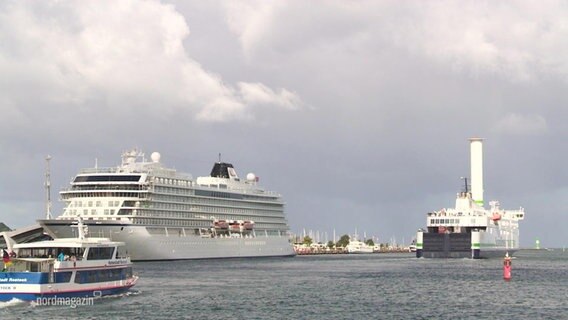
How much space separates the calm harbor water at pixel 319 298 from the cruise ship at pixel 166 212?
96.6 ft

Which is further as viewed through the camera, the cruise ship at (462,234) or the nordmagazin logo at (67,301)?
the cruise ship at (462,234)

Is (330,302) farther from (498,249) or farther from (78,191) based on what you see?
(498,249)

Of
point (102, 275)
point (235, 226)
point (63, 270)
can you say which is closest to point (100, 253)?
point (102, 275)

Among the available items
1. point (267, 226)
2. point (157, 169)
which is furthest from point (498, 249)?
point (157, 169)

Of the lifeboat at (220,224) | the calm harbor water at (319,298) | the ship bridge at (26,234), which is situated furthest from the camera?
the lifeboat at (220,224)

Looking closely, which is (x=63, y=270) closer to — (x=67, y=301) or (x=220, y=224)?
(x=67, y=301)

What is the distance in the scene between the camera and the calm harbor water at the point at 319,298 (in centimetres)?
6400

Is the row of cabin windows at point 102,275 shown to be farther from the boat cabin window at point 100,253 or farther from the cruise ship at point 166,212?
the cruise ship at point 166,212

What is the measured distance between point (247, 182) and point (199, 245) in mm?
31988

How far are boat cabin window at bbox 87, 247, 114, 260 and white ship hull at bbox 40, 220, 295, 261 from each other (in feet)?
200

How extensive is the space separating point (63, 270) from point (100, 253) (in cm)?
615

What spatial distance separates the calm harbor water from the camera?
6400 cm

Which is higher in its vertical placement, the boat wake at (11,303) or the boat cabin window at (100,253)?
the boat cabin window at (100,253)

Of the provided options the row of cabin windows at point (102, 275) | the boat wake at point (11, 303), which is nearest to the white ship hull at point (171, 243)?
the row of cabin windows at point (102, 275)
